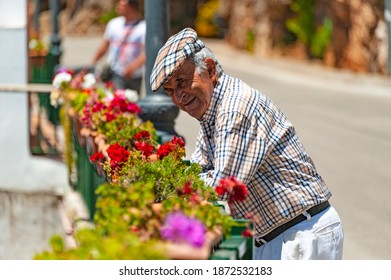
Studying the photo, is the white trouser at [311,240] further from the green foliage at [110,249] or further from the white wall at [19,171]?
the white wall at [19,171]

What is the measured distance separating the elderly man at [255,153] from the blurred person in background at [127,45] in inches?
275

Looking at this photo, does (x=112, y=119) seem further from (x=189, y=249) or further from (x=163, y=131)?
(x=189, y=249)

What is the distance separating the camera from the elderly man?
4.00 meters

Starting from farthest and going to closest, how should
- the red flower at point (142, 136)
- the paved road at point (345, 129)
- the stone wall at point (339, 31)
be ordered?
the stone wall at point (339, 31) < the paved road at point (345, 129) < the red flower at point (142, 136)

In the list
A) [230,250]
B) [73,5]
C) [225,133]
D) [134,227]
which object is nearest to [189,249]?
[134,227]

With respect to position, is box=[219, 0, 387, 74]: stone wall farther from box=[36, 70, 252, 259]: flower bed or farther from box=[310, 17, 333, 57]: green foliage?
box=[36, 70, 252, 259]: flower bed

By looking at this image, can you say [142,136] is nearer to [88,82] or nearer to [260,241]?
[260,241]

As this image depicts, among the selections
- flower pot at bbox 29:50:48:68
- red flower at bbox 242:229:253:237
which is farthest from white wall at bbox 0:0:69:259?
red flower at bbox 242:229:253:237

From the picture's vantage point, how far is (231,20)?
37.3m

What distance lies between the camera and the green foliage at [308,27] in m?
29.6

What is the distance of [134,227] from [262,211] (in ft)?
3.60

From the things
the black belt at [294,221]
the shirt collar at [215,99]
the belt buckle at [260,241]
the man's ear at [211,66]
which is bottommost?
the belt buckle at [260,241]

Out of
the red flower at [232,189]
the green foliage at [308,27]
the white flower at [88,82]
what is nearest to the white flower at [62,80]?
the white flower at [88,82]

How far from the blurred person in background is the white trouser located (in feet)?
23.1
